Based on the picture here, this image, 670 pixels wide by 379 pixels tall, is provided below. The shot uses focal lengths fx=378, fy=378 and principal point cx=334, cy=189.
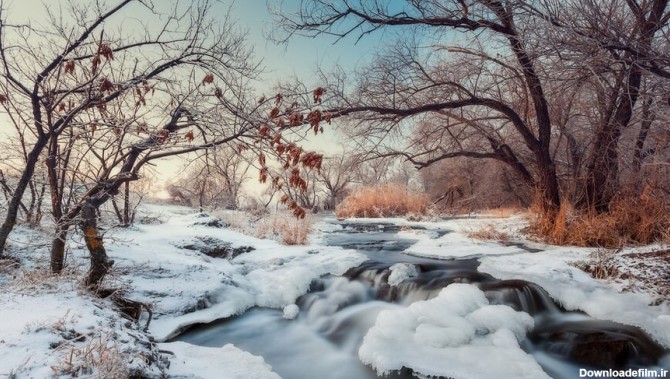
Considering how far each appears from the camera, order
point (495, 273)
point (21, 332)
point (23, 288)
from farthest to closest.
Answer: point (495, 273)
point (23, 288)
point (21, 332)

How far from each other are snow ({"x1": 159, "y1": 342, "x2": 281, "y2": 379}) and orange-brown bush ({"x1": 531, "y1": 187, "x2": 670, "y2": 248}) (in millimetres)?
5258

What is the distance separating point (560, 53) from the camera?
365 cm

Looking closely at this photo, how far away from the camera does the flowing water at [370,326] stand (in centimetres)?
324

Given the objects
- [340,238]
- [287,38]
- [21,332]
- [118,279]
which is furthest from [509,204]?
[21,332]

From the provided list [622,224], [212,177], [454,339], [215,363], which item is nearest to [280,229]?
[212,177]

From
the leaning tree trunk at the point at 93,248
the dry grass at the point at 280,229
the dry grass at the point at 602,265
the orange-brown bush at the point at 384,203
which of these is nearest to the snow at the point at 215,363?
the leaning tree trunk at the point at 93,248

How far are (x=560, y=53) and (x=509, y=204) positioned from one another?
12.9m

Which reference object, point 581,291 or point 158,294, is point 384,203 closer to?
point 581,291

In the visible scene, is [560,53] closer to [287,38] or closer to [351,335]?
[351,335]

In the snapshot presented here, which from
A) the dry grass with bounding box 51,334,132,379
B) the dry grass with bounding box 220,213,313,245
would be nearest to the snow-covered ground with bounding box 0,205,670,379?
the dry grass with bounding box 51,334,132,379

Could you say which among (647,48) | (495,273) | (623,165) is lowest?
(495,273)

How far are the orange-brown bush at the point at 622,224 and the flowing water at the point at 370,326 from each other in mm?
1909

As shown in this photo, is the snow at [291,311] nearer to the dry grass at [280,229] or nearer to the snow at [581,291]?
the snow at [581,291]

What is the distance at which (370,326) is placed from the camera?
4.24 meters
